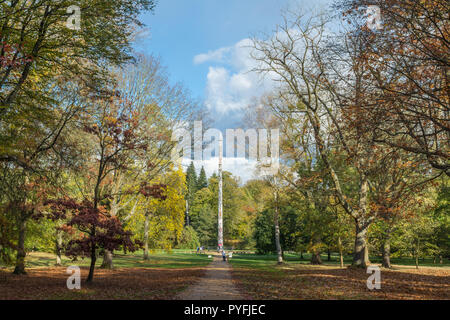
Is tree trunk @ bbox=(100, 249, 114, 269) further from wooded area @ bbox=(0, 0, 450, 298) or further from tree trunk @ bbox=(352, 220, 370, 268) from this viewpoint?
tree trunk @ bbox=(352, 220, 370, 268)

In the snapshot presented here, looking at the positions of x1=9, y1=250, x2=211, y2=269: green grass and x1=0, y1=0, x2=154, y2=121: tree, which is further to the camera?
x1=9, y1=250, x2=211, y2=269: green grass

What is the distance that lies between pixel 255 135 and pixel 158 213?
1190 centimetres

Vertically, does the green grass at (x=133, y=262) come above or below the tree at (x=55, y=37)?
below

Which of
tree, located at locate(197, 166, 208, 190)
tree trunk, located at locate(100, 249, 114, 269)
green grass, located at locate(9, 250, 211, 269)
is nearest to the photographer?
tree trunk, located at locate(100, 249, 114, 269)

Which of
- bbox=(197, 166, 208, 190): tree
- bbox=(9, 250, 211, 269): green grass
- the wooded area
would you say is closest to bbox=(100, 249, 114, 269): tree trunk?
the wooded area

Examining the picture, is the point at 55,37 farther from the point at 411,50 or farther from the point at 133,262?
the point at 133,262

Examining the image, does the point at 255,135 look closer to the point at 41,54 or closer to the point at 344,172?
the point at 344,172

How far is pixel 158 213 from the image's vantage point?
3200 centimetres

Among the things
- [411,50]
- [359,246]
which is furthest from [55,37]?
[359,246]

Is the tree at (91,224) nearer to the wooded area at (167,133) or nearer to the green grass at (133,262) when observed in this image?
the wooded area at (167,133)

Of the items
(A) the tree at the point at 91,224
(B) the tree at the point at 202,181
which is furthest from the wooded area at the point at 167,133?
(B) the tree at the point at 202,181

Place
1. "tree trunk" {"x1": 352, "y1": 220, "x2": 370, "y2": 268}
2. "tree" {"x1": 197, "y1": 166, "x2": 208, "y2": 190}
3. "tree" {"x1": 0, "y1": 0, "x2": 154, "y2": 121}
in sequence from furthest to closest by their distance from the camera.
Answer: "tree" {"x1": 197, "y1": 166, "x2": 208, "y2": 190} → "tree trunk" {"x1": 352, "y1": 220, "x2": 370, "y2": 268} → "tree" {"x1": 0, "y1": 0, "x2": 154, "y2": 121}
